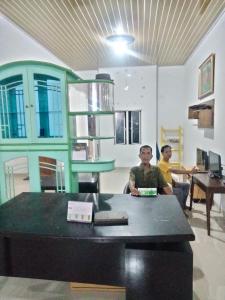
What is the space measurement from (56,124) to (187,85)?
4719 mm

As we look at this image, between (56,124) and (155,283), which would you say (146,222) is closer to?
(155,283)

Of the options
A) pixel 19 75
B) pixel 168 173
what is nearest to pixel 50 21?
pixel 19 75

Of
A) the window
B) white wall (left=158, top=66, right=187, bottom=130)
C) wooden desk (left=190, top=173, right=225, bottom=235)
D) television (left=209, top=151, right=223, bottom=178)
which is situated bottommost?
wooden desk (left=190, top=173, right=225, bottom=235)

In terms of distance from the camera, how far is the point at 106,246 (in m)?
1.54

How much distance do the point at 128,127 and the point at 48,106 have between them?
15.0ft

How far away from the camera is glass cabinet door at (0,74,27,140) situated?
248cm

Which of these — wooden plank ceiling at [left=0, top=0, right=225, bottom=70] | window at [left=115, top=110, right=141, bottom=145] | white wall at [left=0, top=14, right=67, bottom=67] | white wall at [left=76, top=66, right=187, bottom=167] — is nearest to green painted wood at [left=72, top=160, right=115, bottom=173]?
white wall at [left=0, top=14, right=67, bottom=67]

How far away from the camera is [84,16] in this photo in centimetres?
354

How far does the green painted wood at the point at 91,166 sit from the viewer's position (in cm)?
245

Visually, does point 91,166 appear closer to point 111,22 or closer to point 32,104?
point 32,104

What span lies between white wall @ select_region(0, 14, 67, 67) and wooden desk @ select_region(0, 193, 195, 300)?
67.7 inches

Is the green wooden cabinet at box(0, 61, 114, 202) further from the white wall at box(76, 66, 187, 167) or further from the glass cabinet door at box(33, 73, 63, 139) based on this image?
the white wall at box(76, 66, 187, 167)

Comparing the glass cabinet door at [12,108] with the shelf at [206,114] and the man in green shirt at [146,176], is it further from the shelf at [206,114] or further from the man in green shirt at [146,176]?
the shelf at [206,114]

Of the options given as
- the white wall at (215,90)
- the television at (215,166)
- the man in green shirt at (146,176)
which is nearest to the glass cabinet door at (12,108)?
the man in green shirt at (146,176)
